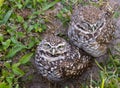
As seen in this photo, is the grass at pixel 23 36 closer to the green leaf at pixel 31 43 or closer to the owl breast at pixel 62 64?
Answer: the green leaf at pixel 31 43

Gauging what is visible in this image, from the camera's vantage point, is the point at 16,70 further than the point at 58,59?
Yes

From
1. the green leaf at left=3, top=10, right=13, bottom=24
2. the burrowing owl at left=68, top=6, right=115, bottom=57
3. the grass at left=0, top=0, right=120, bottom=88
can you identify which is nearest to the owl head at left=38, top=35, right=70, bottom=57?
the burrowing owl at left=68, top=6, right=115, bottom=57

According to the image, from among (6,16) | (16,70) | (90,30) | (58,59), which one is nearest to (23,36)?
(6,16)

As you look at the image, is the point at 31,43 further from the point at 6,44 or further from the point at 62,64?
the point at 62,64

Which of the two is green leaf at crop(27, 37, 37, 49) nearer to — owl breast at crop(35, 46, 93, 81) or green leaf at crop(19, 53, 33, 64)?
green leaf at crop(19, 53, 33, 64)

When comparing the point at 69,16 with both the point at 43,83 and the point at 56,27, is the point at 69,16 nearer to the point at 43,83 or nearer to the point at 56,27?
the point at 56,27

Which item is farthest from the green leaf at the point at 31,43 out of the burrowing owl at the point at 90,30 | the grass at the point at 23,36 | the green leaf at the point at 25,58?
the burrowing owl at the point at 90,30
